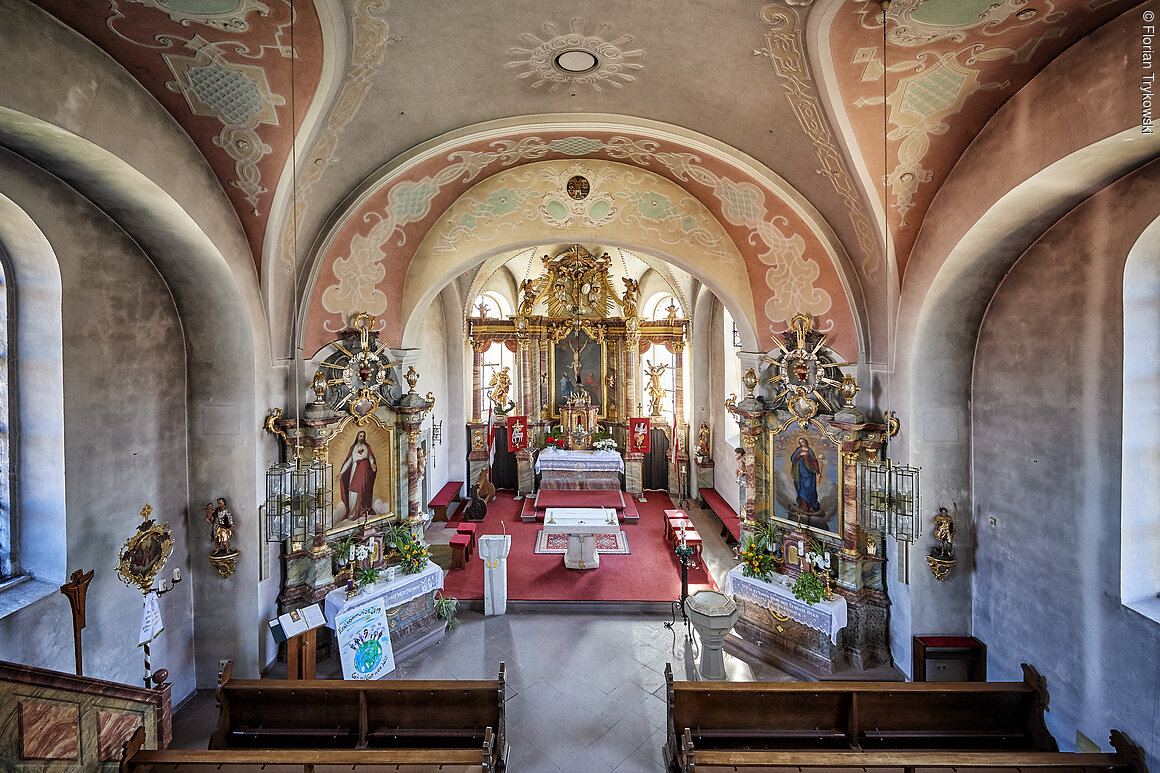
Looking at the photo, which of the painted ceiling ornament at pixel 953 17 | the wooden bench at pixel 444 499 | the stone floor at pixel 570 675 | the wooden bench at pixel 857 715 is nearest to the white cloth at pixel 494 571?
the stone floor at pixel 570 675

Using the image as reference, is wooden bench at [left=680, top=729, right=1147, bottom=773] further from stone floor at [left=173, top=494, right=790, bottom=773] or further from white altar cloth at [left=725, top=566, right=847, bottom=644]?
white altar cloth at [left=725, top=566, right=847, bottom=644]

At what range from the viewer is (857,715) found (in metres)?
6.41

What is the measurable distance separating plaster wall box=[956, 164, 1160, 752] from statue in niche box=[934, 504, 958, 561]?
38 cm

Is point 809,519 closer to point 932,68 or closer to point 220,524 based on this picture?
point 932,68

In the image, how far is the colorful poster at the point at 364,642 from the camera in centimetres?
834

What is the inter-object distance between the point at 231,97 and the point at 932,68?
6958mm

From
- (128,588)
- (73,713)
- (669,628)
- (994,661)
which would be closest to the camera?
(73,713)

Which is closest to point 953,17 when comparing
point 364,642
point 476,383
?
point 364,642

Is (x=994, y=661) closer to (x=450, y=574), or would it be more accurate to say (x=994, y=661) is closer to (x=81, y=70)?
(x=450, y=574)

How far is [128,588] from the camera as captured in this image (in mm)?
7145

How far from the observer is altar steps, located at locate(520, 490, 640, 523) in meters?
15.9

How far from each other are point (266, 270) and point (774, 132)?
672 cm

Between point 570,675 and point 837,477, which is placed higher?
point 837,477

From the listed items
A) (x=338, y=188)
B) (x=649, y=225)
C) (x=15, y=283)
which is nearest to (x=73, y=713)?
(x=15, y=283)
